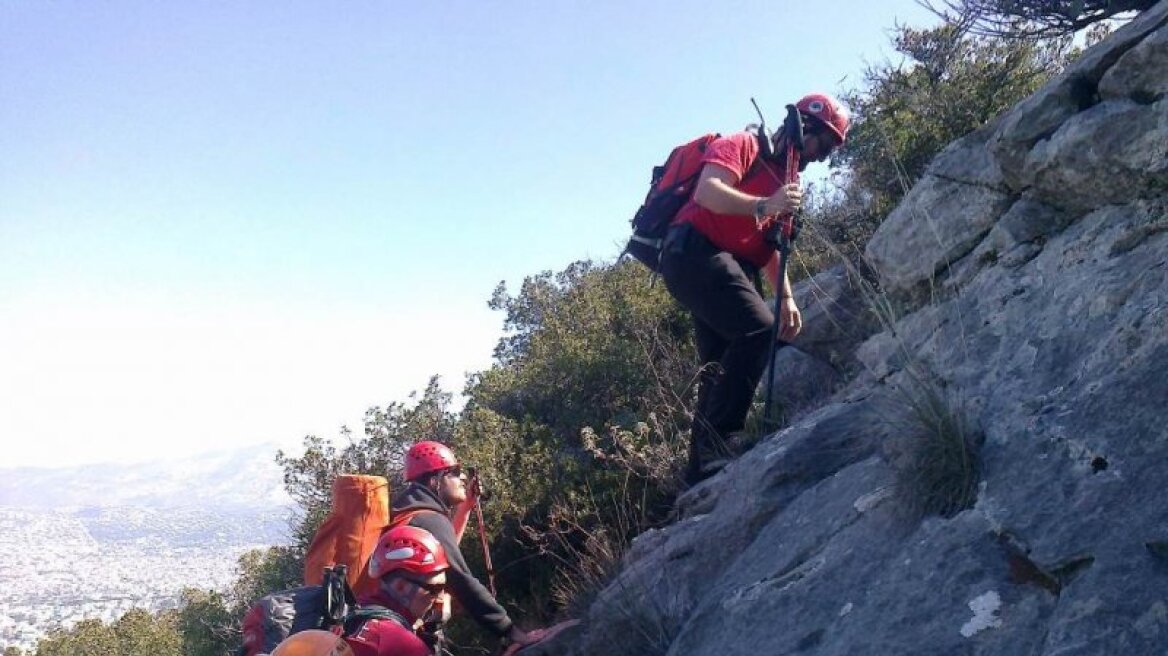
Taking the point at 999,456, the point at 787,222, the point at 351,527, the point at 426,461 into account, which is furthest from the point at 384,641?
the point at 787,222

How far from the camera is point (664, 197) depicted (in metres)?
5.18

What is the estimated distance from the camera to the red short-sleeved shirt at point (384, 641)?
11.3 ft

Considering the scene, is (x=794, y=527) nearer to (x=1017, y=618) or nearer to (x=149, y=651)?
(x=1017, y=618)

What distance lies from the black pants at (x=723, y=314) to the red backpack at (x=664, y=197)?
196 mm

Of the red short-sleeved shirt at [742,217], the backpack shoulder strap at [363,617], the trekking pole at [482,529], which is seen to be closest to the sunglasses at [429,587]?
the backpack shoulder strap at [363,617]

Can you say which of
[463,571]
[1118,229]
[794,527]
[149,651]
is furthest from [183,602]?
[1118,229]

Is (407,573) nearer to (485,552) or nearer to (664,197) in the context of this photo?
(485,552)

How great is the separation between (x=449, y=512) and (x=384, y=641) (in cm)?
211

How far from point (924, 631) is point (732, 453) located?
297cm

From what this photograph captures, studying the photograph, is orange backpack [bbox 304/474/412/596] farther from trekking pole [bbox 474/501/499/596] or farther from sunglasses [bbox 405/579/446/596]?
trekking pole [bbox 474/501/499/596]

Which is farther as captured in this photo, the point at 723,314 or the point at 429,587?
the point at 723,314

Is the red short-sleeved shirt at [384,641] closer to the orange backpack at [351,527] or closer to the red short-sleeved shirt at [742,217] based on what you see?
the orange backpack at [351,527]

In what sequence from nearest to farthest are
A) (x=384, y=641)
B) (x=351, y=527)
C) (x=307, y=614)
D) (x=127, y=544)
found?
(x=384, y=641)
(x=307, y=614)
(x=351, y=527)
(x=127, y=544)

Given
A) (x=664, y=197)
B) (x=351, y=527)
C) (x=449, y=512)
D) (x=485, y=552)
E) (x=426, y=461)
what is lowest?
(x=485, y=552)
